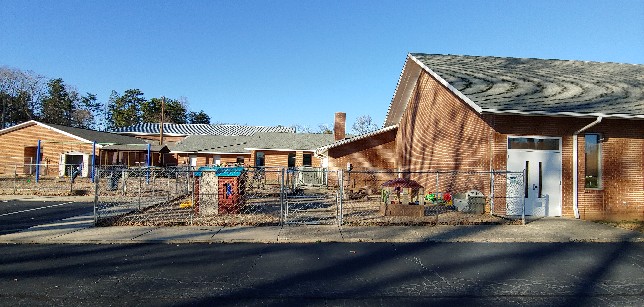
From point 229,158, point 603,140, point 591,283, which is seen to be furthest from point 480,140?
point 229,158

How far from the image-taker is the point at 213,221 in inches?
479

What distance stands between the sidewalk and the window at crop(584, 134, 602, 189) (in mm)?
2493

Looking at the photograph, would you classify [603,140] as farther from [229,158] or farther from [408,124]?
[229,158]

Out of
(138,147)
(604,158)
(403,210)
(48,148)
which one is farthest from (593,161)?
(48,148)

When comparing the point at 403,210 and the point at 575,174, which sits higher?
the point at 575,174

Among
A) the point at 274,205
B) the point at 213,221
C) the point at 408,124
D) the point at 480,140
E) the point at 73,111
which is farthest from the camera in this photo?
the point at 73,111

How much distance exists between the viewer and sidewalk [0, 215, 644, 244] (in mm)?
9766

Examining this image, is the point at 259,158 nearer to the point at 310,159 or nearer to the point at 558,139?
the point at 310,159

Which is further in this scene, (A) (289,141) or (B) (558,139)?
(A) (289,141)

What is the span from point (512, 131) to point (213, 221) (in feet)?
33.8

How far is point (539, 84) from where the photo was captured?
619 inches

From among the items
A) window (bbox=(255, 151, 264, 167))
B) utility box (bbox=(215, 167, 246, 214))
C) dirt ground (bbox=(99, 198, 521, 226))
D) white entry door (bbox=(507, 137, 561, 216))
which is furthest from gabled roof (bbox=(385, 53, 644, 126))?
window (bbox=(255, 151, 264, 167))

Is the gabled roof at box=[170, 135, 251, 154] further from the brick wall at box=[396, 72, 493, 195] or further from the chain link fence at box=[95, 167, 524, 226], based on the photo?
the chain link fence at box=[95, 167, 524, 226]

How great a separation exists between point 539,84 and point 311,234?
11.4 meters
